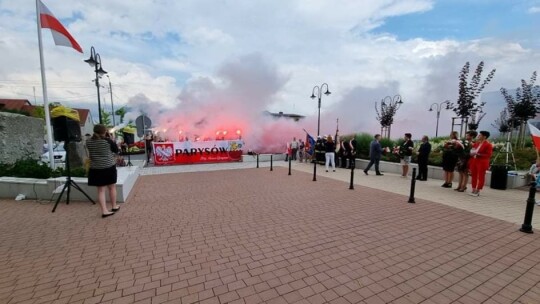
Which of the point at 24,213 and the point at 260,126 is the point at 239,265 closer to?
the point at 24,213

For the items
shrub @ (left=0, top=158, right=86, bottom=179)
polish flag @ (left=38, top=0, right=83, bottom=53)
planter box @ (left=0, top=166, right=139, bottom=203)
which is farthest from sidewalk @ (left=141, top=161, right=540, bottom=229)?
polish flag @ (left=38, top=0, right=83, bottom=53)

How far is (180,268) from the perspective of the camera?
3.30m

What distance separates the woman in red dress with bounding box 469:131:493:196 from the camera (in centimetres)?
727

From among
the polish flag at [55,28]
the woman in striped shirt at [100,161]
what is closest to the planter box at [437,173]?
the woman in striped shirt at [100,161]

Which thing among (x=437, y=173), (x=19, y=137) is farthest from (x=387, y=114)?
(x=19, y=137)

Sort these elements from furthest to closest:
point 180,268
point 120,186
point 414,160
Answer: point 414,160 < point 120,186 < point 180,268

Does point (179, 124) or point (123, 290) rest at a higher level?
point (179, 124)

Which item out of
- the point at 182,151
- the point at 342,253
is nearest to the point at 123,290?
the point at 342,253

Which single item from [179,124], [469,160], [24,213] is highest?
[179,124]

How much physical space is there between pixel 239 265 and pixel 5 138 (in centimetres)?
1011

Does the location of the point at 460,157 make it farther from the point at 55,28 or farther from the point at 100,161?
the point at 55,28

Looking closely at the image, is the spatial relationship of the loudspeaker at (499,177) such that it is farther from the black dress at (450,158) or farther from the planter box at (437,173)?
the black dress at (450,158)

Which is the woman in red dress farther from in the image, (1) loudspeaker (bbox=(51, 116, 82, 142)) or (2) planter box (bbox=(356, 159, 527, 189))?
(1) loudspeaker (bbox=(51, 116, 82, 142))

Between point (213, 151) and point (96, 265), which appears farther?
point (213, 151)
